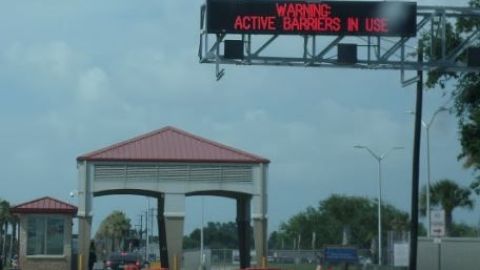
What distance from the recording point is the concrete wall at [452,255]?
4456 centimetres

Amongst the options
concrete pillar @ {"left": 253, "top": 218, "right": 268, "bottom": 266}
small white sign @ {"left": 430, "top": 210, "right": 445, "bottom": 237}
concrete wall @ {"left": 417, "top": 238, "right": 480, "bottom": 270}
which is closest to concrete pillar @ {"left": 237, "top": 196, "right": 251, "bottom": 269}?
concrete pillar @ {"left": 253, "top": 218, "right": 268, "bottom": 266}

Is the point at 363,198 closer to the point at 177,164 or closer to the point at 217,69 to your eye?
the point at 177,164

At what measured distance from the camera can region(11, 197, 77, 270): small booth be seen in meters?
50.8

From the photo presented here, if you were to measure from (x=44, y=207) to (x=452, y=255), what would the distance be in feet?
61.8

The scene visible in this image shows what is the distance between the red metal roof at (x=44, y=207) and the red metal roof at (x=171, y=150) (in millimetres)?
2857

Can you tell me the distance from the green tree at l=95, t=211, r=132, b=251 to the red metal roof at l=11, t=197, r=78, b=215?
74.8 m

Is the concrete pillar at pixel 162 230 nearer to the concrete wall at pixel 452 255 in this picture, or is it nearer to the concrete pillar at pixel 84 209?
the concrete pillar at pixel 84 209

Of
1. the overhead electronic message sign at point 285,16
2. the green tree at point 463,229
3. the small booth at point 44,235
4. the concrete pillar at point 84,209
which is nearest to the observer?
the overhead electronic message sign at point 285,16

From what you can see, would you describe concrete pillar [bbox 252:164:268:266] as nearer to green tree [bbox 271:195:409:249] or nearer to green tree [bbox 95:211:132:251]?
green tree [bbox 271:195:409:249]

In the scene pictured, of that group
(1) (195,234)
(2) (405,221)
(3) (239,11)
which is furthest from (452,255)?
(1) (195,234)

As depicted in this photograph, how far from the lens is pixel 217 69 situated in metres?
29.3

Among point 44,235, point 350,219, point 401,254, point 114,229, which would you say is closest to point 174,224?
point 44,235

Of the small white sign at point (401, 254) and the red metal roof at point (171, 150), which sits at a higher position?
the red metal roof at point (171, 150)

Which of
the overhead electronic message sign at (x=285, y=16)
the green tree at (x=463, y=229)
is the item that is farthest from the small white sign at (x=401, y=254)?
the green tree at (x=463, y=229)
